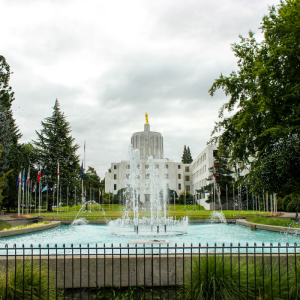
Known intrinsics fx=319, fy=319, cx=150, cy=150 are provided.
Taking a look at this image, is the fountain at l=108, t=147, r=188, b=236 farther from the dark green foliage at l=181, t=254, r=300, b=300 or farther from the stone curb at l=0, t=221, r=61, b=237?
the dark green foliage at l=181, t=254, r=300, b=300

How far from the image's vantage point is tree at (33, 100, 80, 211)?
45719mm

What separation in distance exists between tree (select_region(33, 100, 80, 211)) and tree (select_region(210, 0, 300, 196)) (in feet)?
103

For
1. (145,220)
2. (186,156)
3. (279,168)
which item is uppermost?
(186,156)

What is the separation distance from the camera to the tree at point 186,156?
341 feet

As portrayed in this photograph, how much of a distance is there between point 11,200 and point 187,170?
51.7 meters

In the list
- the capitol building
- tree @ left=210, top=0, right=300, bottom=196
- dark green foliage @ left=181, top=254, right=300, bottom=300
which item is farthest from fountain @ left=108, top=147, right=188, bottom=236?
dark green foliage @ left=181, top=254, right=300, bottom=300

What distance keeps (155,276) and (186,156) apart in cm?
9926

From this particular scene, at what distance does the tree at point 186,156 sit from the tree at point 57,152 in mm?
59006

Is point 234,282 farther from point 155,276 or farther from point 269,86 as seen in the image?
point 269,86

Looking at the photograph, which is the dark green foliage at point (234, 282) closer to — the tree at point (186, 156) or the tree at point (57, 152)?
the tree at point (57, 152)

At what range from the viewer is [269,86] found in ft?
55.6

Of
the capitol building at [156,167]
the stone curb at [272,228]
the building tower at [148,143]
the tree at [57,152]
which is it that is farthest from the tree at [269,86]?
the building tower at [148,143]

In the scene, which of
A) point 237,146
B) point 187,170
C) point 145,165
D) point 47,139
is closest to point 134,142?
point 145,165

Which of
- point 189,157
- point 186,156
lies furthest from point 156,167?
point 189,157
